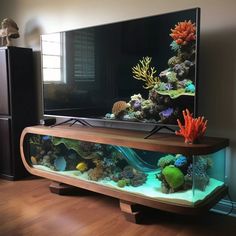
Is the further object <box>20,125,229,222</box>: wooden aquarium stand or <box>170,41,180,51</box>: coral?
<box>170,41,180,51</box>: coral

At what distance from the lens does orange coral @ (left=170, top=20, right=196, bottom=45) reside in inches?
80.7

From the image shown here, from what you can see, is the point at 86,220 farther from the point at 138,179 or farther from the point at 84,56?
the point at 84,56

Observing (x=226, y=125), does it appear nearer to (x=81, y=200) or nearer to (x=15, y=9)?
(x=81, y=200)

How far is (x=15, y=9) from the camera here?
3.64 m

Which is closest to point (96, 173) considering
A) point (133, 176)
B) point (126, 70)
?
point (133, 176)

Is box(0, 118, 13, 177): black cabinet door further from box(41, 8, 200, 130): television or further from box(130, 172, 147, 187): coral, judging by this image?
box(130, 172, 147, 187): coral

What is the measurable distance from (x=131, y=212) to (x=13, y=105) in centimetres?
178

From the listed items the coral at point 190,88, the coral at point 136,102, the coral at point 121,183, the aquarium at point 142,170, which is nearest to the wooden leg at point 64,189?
the aquarium at point 142,170

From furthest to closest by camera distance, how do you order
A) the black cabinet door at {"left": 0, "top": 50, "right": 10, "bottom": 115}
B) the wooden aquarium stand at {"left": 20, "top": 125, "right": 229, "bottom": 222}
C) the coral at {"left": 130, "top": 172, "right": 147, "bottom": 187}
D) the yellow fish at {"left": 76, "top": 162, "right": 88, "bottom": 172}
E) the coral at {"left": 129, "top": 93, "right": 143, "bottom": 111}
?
1. the black cabinet door at {"left": 0, "top": 50, "right": 10, "bottom": 115}
2. the yellow fish at {"left": 76, "top": 162, "right": 88, "bottom": 172}
3. the coral at {"left": 129, "top": 93, "right": 143, "bottom": 111}
4. the coral at {"left": 130, "top": 172, "right": 147, "bottom": 187}
5. the wooden aquarium stand at {"left": 20, "top": 125, "right": 229, "bottom": 222}

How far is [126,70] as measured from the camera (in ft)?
7.95

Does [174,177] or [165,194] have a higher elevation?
[174,177]

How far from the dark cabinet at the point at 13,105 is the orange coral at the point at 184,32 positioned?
6.08 feet

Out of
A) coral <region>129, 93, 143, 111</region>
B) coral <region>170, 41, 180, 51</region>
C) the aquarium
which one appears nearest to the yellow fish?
the aquarium

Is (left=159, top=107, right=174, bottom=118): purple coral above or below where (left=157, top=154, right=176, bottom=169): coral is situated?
above
